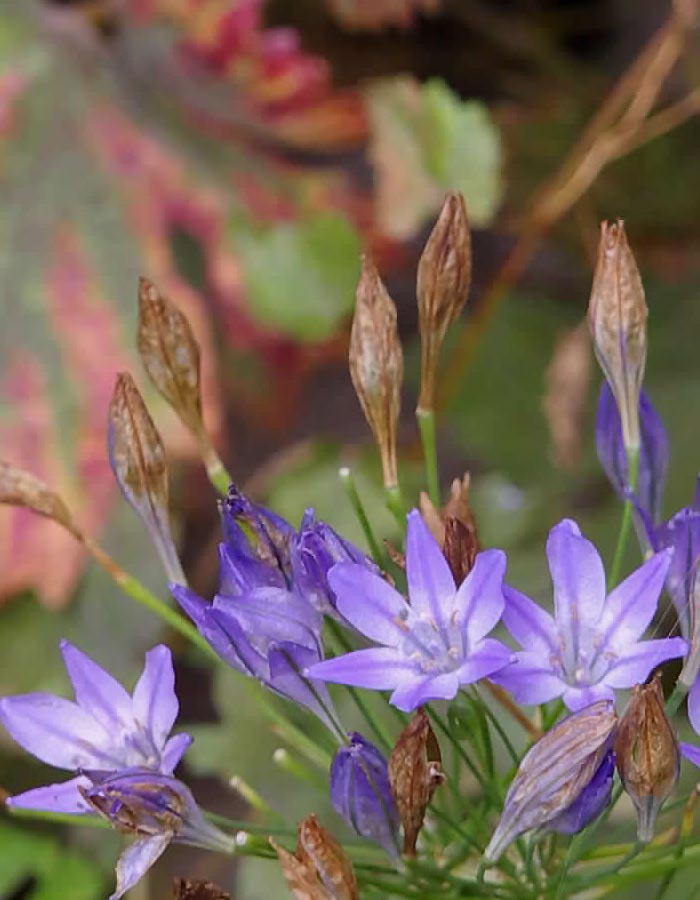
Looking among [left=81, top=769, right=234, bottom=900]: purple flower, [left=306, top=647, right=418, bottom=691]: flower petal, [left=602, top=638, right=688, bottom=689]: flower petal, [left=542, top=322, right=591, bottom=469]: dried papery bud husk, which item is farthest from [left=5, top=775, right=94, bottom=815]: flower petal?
[left=542, top=322, right=591, bottom=469]: dried papery bud husk

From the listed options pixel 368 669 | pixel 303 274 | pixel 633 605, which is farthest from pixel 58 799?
pixel 303 274

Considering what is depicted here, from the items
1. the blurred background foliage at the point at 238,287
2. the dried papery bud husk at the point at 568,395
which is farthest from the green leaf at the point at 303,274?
the dried papery bud husk at the point at 568,395

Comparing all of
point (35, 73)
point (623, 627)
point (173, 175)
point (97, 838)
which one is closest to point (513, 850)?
point (623, 627)

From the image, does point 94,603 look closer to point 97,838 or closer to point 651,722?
point 97,838

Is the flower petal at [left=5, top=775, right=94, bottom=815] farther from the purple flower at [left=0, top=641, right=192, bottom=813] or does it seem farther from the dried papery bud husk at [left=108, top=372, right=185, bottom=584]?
the dried papery bud husk at [left=108, top=372, right=185, bottom=584]

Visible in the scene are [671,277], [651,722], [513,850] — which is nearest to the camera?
[651,722]
